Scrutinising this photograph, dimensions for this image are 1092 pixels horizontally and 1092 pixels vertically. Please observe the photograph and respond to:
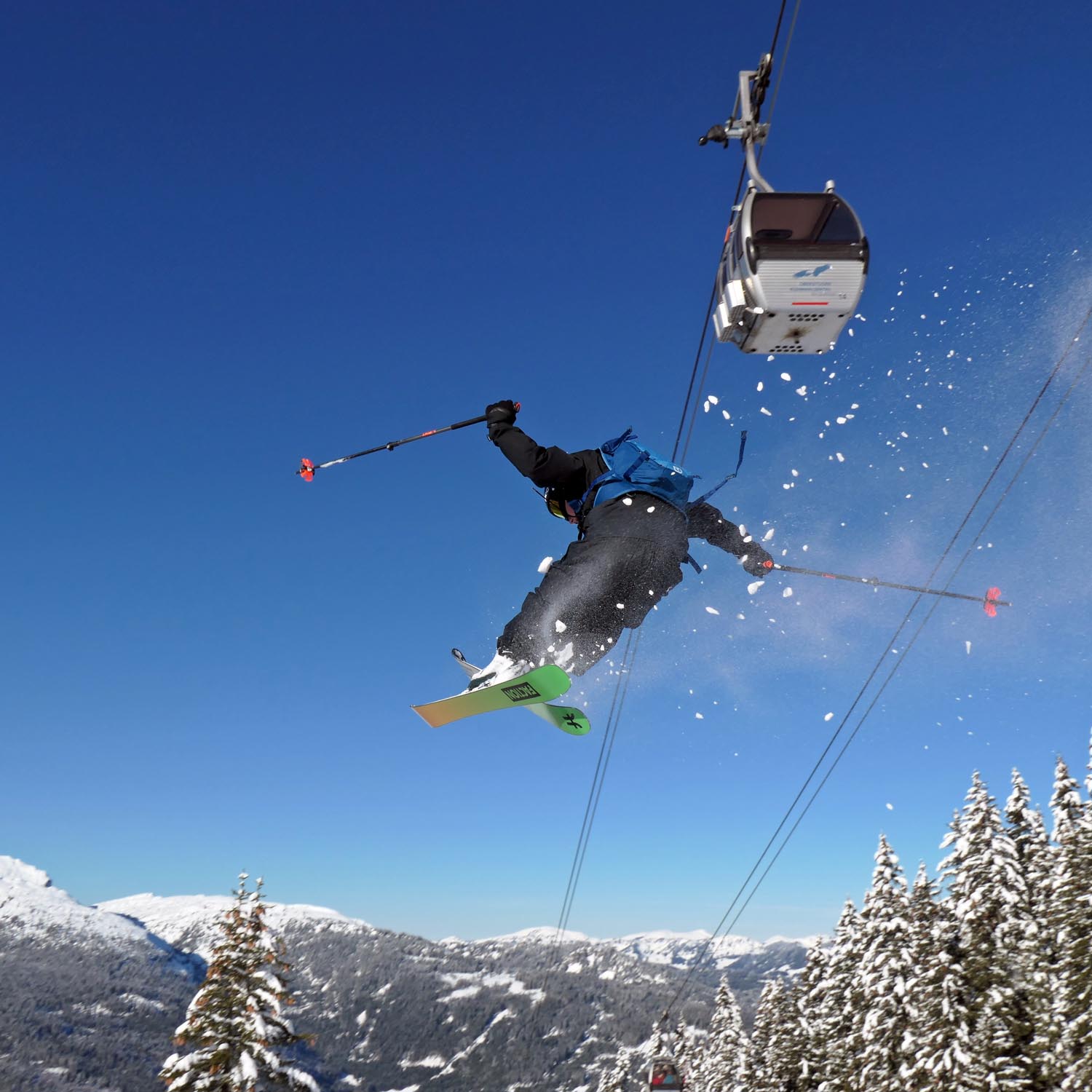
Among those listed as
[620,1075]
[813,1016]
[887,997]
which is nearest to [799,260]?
[887,997]

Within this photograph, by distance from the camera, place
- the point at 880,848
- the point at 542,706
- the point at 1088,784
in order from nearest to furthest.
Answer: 1. the point at 542,706
2. the point at 1088,784
3. the point at 880,848

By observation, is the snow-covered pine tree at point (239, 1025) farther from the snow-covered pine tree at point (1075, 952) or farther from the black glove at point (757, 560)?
the snow-covered pine tree at point (1075, 952)

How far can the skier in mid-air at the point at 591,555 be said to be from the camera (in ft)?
23.6

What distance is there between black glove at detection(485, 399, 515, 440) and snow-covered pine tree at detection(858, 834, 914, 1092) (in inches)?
685

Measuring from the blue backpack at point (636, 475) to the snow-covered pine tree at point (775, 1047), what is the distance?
81.7 feet

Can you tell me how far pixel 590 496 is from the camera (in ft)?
24.6

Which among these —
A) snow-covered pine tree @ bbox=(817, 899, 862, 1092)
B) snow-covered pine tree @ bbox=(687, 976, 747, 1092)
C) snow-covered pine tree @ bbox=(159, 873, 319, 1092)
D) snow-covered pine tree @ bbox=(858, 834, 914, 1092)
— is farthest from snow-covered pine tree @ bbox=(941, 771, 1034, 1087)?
snow-covered pine tree @ bbox=(687, 976, 747, 1092)

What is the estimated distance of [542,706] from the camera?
928cm

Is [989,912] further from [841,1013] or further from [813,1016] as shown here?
[813,1016]

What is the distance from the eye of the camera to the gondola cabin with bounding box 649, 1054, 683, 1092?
27.3 metres

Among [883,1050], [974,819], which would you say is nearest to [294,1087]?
[883,1050]

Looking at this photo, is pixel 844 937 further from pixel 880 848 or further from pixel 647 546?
pixel 647 546

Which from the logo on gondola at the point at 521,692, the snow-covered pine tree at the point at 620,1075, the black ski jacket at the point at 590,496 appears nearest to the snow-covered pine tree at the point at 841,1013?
the snow-covered pine tree at the point at 620,1075

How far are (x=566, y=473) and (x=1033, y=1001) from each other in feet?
53.9
